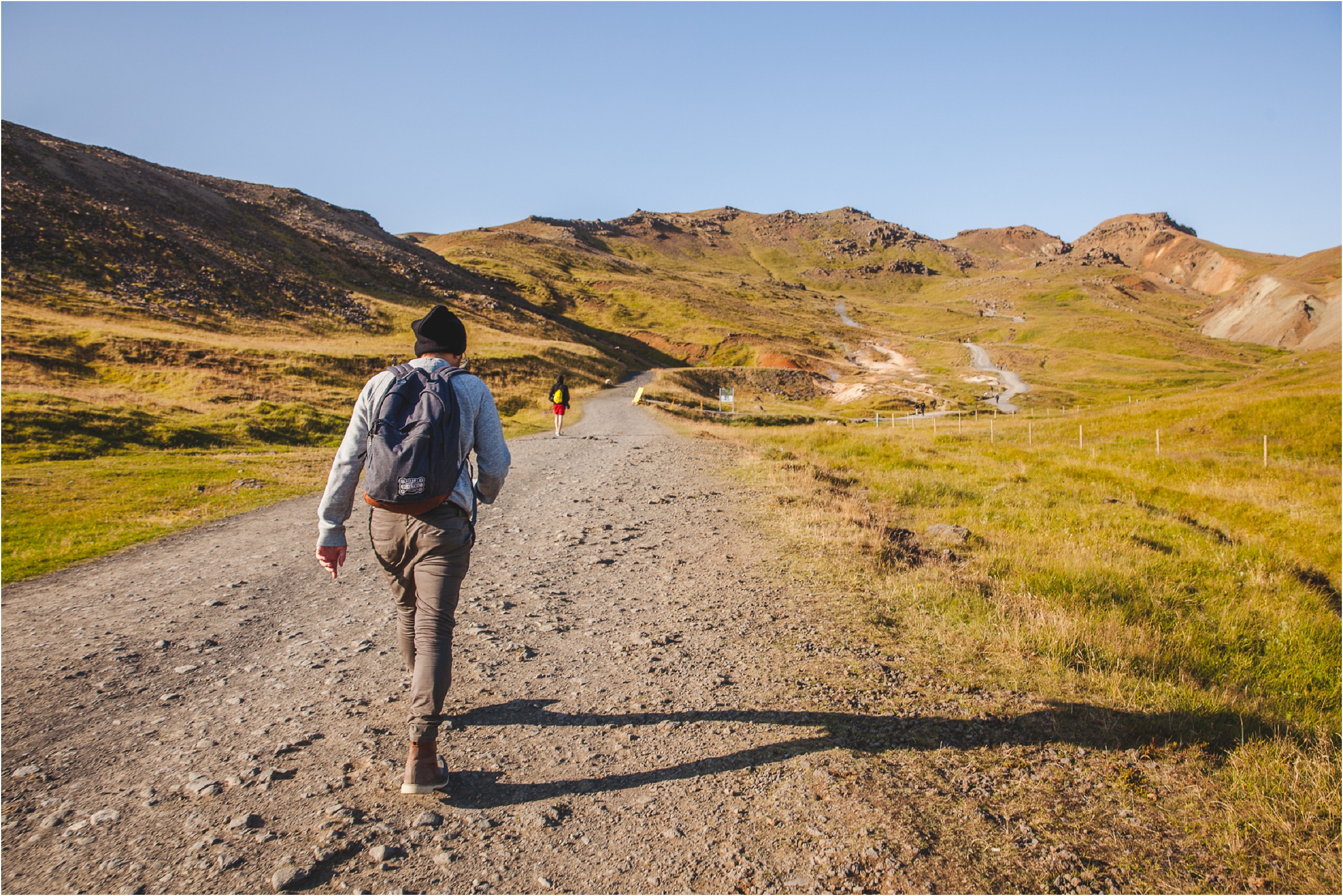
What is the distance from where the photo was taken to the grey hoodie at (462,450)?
4.11 meters

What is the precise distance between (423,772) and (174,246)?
69448 millimetres

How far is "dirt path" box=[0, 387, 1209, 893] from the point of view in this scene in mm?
3252

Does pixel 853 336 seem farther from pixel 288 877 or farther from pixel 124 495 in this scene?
pixel 288 877

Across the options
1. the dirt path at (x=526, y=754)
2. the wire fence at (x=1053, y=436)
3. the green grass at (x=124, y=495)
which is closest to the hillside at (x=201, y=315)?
the green grass at (x=124, y=495)

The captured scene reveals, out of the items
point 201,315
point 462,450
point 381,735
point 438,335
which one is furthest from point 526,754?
point 201,315

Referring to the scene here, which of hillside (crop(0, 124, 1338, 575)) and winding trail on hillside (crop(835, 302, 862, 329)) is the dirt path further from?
winding trail on hillside (crop(835, 302, 862, 329))

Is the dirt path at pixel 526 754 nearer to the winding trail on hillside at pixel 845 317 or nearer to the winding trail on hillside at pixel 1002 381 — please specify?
the winding trail on hillside at pixel 1002 381

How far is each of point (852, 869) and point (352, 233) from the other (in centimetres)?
9764

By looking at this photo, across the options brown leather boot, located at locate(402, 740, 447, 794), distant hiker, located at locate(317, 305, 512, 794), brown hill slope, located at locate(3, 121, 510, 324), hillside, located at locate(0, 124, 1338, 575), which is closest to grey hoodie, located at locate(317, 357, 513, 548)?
distant hiker, located at locate(317, 305, 512, 794)

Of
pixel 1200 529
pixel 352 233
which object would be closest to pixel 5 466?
pixel 1200 529

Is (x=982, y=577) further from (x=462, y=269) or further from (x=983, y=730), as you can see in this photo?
(x=462, y=269)

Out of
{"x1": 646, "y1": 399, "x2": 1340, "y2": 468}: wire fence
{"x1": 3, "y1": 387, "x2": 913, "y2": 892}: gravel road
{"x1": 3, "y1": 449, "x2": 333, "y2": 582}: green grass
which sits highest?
{"x1": 646, "y1": 399, "x2": 1340, "y2": 468}: wire fence

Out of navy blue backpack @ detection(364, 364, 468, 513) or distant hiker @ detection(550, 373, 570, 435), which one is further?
distant hiker @ detection(550, 373, 570, 435)

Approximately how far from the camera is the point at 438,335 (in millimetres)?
4309
